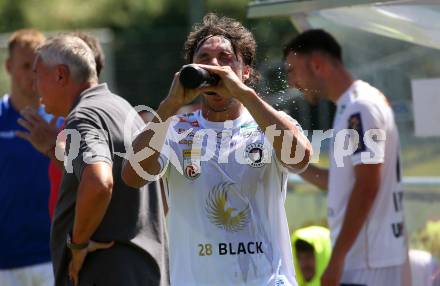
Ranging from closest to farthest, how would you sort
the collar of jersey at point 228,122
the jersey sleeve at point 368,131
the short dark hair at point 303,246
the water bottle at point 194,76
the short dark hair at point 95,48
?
1. the water bottle at point 194,76
2. the collar of jersey at point 228,122
3. the jersey sleeve at point 368,131
4. the short dark hair at point 95,48
5. the short dark hair at point 303,246

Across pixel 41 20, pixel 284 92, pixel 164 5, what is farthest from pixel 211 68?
pixel 164 5

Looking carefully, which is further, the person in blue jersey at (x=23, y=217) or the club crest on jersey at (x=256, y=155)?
the person in blue jersey at (x=23, y=217)

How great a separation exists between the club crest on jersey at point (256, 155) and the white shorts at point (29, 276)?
2914mm

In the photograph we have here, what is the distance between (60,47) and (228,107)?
143 centimetres

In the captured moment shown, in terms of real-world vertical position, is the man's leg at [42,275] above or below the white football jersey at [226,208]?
below

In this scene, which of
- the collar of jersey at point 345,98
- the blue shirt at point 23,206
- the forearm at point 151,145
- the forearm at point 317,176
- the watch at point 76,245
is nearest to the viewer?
the forearm at point 151,145

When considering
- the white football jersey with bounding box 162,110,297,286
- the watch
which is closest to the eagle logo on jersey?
the white football jersey with bounding box 162,110,297,286

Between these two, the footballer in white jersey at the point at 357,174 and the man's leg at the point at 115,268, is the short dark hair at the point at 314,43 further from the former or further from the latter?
the man's leg at the point at 115,268

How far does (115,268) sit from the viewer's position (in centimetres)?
498

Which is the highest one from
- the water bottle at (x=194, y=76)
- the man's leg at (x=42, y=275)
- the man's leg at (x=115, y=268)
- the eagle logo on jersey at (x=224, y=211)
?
the water bottle at (x=194, y=76)

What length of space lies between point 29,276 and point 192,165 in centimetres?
287

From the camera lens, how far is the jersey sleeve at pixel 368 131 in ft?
17.2

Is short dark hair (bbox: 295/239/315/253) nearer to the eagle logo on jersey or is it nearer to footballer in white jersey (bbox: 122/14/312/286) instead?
footballer in white jersey (bbox: 122/14/312/286)

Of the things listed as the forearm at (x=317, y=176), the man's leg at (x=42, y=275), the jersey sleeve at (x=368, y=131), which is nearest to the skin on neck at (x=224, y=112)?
the jersey sleeve at (x=368, y=131)
